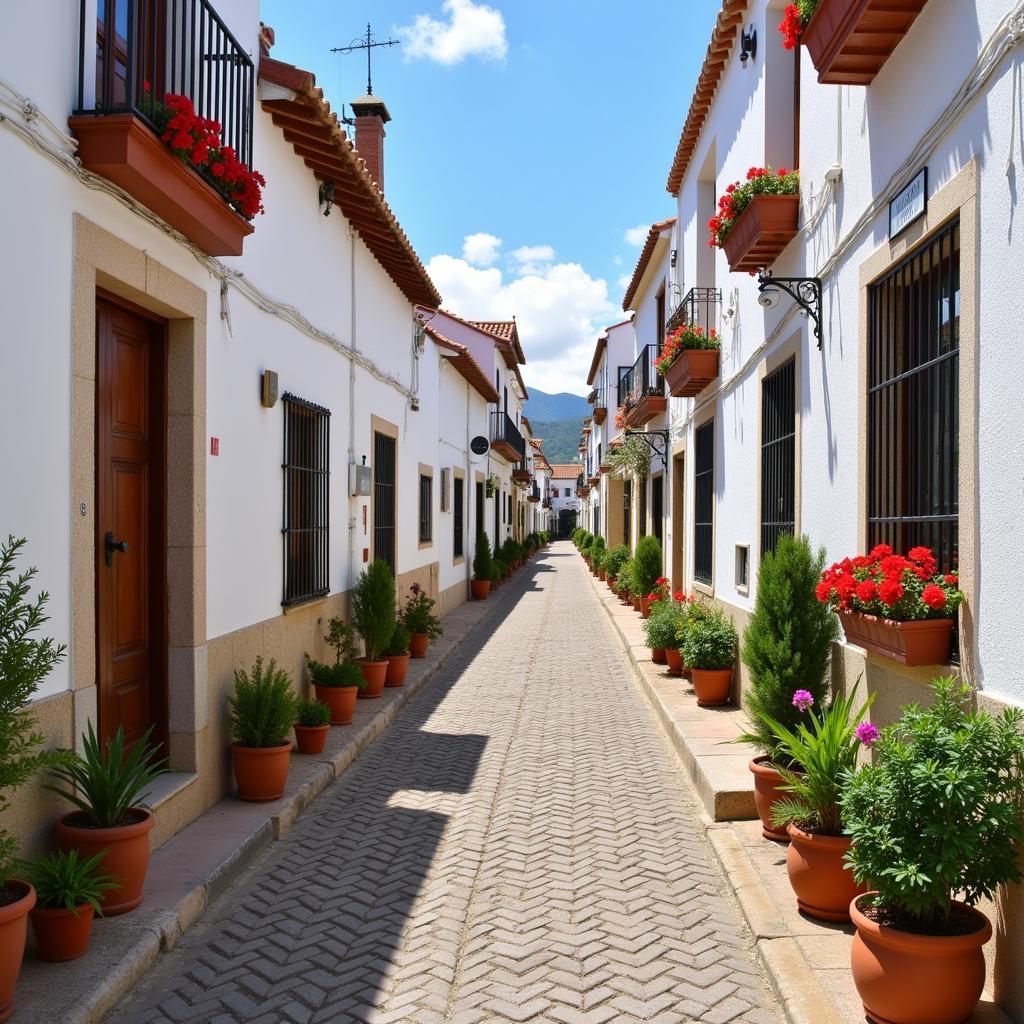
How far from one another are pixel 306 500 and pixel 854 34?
5334 mm

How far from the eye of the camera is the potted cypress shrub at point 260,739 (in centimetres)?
577

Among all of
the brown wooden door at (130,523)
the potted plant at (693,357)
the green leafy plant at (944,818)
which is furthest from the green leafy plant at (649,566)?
the green leafy plant at (944,818)

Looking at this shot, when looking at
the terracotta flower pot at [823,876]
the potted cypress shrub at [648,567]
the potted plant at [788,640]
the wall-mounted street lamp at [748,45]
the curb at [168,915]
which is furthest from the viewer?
the potted cypress shrub at [648,567]

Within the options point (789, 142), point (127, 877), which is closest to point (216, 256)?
point (127, 877)

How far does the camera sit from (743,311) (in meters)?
8.41

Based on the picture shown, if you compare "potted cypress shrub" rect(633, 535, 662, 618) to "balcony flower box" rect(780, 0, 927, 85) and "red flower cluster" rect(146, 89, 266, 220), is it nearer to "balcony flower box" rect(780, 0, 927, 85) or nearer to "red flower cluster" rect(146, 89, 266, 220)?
"balcony flower box" rect(780, 0, 927, 85)

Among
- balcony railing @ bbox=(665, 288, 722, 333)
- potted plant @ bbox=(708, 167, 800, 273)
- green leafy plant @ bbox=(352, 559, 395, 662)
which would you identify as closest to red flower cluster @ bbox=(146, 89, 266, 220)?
potted plant @ bbox=(708, 167, 800, 273)

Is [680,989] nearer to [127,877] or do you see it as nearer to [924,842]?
[924,842]

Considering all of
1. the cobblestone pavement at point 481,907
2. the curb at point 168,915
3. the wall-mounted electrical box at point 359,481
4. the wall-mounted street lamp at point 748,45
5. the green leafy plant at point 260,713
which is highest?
the wall-mounted street lamp at point 748,45

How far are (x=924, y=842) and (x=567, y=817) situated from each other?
3.14 m

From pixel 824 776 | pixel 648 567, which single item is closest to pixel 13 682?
pixel 824 776

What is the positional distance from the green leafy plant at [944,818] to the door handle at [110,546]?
12.3ft

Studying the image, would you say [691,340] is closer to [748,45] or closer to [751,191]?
[748,45]

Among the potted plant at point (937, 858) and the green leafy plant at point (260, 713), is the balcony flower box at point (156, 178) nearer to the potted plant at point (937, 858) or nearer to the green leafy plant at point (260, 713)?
the green leafy plant at point (260, 713)
